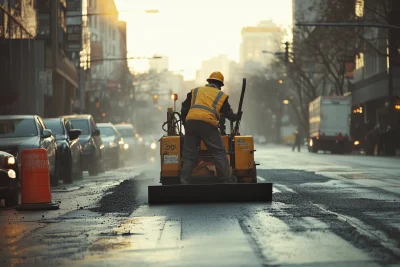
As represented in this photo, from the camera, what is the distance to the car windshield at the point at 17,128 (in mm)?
22031

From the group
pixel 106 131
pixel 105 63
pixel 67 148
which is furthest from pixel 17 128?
pixel 105 63

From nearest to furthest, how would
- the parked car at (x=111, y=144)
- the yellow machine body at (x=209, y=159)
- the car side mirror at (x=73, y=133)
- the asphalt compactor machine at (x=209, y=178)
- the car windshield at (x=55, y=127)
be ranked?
the asphalt compactor machine at (x=209, y=178), the yellow machine body at (x=209, y=159), the car side mirror at (x=73, y=133), the car windshield at (x=55, y=127), the parked car at (x=111, y=144)

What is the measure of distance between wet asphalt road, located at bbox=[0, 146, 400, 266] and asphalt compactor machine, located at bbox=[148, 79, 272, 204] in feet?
1.10

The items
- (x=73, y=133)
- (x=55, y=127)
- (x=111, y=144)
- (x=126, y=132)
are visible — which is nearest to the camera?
(x=73, y=133)

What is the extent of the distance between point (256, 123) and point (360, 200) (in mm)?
143167

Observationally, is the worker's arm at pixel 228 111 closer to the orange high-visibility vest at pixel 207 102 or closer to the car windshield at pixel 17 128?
the orange high-visibility vest at pixel 207 102

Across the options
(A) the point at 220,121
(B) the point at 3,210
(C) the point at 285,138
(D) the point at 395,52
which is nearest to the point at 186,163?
(A) the point at 220,121

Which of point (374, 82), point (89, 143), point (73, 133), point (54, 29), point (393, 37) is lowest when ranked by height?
point (89, 143)

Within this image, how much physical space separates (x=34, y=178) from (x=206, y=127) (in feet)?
8.89

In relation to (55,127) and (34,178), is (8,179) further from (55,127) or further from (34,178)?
Answer: (55,127)

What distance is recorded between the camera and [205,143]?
15.1 m

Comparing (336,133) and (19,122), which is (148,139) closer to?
(336,133)

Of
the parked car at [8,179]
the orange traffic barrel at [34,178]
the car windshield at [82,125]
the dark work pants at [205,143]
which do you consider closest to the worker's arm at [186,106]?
the dark work pants at [205,143]

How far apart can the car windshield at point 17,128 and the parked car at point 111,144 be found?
47.8 ft
